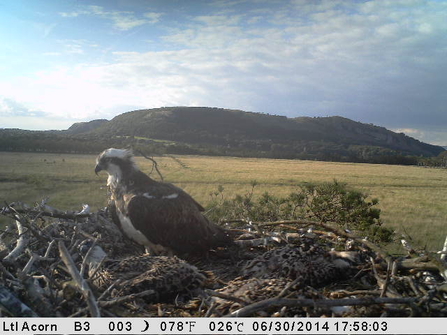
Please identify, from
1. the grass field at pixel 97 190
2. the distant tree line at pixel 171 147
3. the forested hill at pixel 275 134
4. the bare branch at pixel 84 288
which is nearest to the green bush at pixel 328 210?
the grass field at pixel 97 190

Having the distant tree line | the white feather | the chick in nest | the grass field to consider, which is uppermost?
the distant tree line

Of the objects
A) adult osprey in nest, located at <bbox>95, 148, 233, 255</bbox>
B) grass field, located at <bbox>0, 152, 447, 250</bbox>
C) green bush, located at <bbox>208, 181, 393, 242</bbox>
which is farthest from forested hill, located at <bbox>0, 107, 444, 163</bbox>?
adult osprey in nest, located at <bbox>95, 148, 233, 255</bbox>

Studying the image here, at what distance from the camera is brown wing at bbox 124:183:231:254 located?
449 centimetres

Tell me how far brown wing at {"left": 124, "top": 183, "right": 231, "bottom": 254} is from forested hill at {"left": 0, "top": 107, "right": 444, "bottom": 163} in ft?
228

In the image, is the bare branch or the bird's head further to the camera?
the bird's head

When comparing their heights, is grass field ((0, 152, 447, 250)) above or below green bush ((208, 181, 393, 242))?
below

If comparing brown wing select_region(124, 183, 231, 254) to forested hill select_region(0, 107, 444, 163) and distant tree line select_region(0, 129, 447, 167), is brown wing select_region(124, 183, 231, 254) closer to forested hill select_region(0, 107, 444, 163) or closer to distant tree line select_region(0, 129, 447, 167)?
distant tree line select_region(0, 129, 447, 167)

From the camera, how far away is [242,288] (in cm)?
344

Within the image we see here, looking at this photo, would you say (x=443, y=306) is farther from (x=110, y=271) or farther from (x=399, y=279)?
(x=110, y=271)

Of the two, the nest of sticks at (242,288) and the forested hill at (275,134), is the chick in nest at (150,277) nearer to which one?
the nest of sticks at (242,288)

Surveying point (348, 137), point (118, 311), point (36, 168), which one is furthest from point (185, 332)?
point (348, 137)

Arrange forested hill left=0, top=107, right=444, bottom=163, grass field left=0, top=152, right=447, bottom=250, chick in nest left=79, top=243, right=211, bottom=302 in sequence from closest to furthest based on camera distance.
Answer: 1. chick in nest left=79, top=243, right=211, bottom=302
2. grass field left=0, top=152, right=447, bottom=250
3. forested hill left=0, top=107, right=444, bottom=163

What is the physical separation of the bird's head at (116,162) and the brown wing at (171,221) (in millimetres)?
641

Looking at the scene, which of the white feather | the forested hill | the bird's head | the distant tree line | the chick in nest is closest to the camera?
the chick in nest
